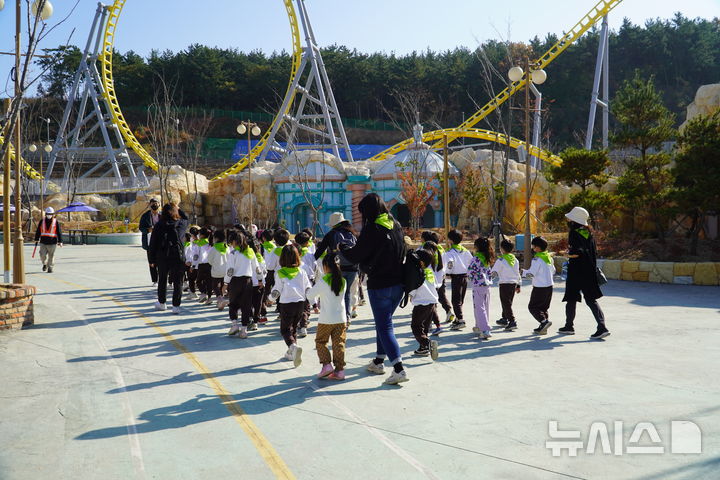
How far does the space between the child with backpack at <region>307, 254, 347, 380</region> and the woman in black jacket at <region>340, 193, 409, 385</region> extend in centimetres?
34

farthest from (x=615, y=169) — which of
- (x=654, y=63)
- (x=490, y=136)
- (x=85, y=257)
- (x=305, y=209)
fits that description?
(x=654, y=63)

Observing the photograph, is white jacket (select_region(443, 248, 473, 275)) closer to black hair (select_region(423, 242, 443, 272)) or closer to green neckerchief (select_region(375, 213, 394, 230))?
black hair (select_region(423, 242, 443, 272))

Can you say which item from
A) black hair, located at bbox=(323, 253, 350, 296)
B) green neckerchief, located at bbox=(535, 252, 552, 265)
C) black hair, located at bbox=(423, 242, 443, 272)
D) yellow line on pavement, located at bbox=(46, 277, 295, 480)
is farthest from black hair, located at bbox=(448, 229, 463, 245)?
yellow line on pavement, located at bbox=(46, 277, 295, 480)

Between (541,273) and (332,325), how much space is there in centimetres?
348

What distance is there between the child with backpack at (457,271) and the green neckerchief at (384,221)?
2992mm

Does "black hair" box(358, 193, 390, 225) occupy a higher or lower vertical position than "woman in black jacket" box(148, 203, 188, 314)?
higher

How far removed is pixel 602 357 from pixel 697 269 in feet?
25.7

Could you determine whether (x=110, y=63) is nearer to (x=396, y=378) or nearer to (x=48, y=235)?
(x=48, y=235)

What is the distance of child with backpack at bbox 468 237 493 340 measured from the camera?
26.0ft

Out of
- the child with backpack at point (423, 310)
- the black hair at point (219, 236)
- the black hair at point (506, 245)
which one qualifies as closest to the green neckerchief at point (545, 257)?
the black hair at point (506, 245)

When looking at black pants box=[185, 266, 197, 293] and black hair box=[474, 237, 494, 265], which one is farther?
black pants box=[185, 266, 197, 293]

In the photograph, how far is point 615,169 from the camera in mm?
30531

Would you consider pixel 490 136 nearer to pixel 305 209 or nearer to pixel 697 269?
pixel 305 209

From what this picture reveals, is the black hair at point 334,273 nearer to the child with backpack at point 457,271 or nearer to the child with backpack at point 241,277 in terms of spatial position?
the child with backpack at point 241,277
